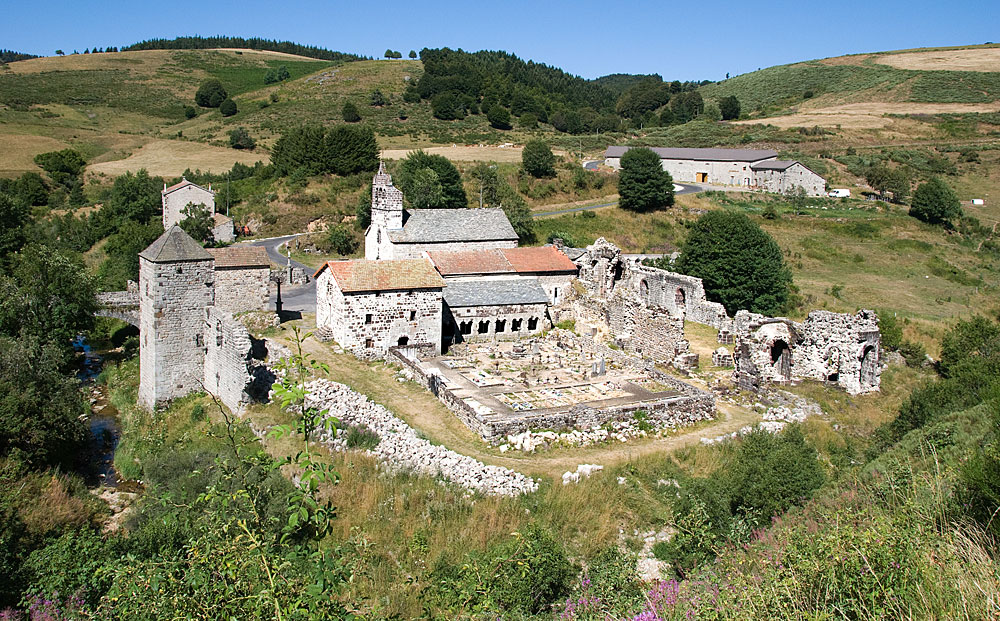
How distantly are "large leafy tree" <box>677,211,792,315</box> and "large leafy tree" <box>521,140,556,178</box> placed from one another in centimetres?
2607

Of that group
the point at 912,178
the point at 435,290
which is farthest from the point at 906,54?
the point at 435,290

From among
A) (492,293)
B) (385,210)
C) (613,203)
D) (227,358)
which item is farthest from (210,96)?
(227,358)

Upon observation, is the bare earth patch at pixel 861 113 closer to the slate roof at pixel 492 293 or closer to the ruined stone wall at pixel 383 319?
the slate roof at pixel 492 293

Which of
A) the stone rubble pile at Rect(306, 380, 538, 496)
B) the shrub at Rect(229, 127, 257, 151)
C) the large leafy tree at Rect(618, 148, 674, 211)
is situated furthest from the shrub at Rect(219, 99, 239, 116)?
the stone rubble pile at Rect(306, 380, 538, 496)

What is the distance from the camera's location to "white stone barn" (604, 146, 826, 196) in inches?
2474

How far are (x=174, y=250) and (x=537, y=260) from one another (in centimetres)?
1689

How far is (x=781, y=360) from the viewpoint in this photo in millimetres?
25219

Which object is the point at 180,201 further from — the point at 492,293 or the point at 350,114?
the point at 350,114

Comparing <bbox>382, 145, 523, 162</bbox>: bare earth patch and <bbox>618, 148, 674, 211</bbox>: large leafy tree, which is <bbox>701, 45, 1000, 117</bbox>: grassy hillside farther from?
<bbox>618, 148, 674, 211</bbox>: large leafy tree

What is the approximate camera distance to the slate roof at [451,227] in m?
35.2

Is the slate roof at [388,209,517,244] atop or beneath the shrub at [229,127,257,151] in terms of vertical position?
beneath

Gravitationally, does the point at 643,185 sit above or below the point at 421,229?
above

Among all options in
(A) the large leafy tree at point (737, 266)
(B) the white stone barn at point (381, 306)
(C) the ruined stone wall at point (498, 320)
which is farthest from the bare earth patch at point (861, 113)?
(B) the white stone barn at point (381, 306)

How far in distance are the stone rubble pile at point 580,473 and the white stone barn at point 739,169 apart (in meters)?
52.5
